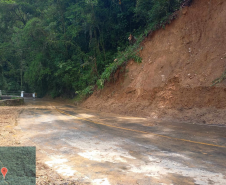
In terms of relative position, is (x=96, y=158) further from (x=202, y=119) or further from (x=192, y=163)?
(x=202, y=119)

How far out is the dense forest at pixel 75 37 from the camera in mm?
22656

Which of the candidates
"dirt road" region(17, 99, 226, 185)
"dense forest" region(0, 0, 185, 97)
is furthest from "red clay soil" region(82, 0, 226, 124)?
"dirt road" region(17, 99, 226, 185)

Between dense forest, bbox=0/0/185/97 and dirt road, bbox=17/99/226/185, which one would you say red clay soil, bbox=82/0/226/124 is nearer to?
dense forest, bbox=0/0/185/97

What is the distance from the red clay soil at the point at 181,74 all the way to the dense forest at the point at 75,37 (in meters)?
1.57

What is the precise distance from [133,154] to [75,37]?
2792 cm

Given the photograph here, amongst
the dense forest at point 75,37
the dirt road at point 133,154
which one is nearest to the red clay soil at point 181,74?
the dense forest at point 75,37

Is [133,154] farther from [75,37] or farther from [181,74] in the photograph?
[75,37]

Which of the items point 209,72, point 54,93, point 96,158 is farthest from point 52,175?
point 54,93

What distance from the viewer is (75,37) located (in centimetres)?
3206

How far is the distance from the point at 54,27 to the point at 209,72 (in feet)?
81.6

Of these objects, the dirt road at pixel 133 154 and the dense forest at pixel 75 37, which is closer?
the dirt road at pixel 133 154

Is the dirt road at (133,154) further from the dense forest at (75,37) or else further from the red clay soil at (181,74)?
the dense forest at (75,37)

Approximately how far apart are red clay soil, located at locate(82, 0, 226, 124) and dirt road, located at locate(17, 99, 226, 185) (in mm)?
3687

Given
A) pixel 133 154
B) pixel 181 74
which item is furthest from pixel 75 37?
pixel 133 154
